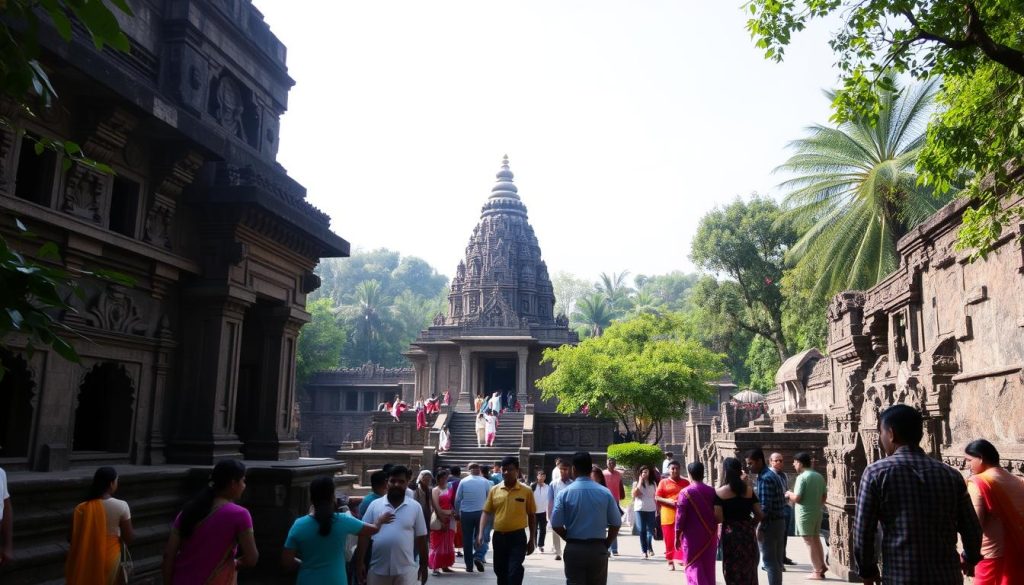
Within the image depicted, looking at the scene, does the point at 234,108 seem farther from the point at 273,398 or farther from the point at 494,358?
the point at 494,358

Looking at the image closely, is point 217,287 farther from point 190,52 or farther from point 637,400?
point 637,400

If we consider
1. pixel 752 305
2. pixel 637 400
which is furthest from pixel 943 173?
pixel 752 305

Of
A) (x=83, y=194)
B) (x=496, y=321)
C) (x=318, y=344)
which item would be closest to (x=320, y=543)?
(x=83, y=194)

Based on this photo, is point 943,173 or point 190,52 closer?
point 943,173

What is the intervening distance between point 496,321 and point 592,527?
111 ft

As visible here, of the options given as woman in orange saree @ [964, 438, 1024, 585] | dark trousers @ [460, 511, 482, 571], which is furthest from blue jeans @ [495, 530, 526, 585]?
woman in orange saree @ [964, 438, 1024, 585]

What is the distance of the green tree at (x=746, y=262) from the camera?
37.2 metres

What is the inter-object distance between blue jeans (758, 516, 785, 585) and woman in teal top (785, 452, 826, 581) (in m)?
1.33

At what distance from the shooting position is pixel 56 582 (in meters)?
6.55

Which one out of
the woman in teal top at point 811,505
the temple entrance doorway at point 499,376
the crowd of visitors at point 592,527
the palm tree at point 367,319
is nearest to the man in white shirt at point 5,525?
the crowd of visitors at point 592,527

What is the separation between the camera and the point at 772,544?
308 inches

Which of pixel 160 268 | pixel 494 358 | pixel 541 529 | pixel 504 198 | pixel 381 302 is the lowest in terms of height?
pixel 541 529

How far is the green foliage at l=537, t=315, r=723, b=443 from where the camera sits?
27656 millimetres

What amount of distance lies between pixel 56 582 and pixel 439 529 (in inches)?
185
